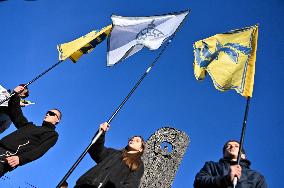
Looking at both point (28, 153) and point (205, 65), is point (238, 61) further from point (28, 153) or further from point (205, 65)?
point (28, 153)

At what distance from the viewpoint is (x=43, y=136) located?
5.63m

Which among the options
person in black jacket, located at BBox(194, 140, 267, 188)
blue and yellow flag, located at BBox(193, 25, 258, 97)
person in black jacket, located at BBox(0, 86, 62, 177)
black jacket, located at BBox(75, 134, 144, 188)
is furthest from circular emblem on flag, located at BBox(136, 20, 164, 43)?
person in black jacket, located at BBox(194, 140, 267, 188)

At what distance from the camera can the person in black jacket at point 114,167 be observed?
14.7 ft

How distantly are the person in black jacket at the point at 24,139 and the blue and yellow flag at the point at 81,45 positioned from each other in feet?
7.08

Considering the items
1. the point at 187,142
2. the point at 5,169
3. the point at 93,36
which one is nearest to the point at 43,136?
the point at 5,169

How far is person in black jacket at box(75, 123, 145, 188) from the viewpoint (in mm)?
4480

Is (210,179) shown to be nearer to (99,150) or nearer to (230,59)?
(99,150)

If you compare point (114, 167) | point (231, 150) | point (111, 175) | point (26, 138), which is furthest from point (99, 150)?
point (231, 150)

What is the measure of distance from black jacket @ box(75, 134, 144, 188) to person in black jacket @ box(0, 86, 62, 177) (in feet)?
3.50

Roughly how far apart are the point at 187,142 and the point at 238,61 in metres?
12.9

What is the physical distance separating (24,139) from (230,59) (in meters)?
4.46

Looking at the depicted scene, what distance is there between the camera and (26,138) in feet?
17.9

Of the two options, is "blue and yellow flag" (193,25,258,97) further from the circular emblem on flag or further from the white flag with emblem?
the circular emblem on flag

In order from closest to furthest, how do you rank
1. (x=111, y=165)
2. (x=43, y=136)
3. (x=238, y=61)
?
(x=111, y=165) → (x=43, y=136) → (x=238, y=61)
